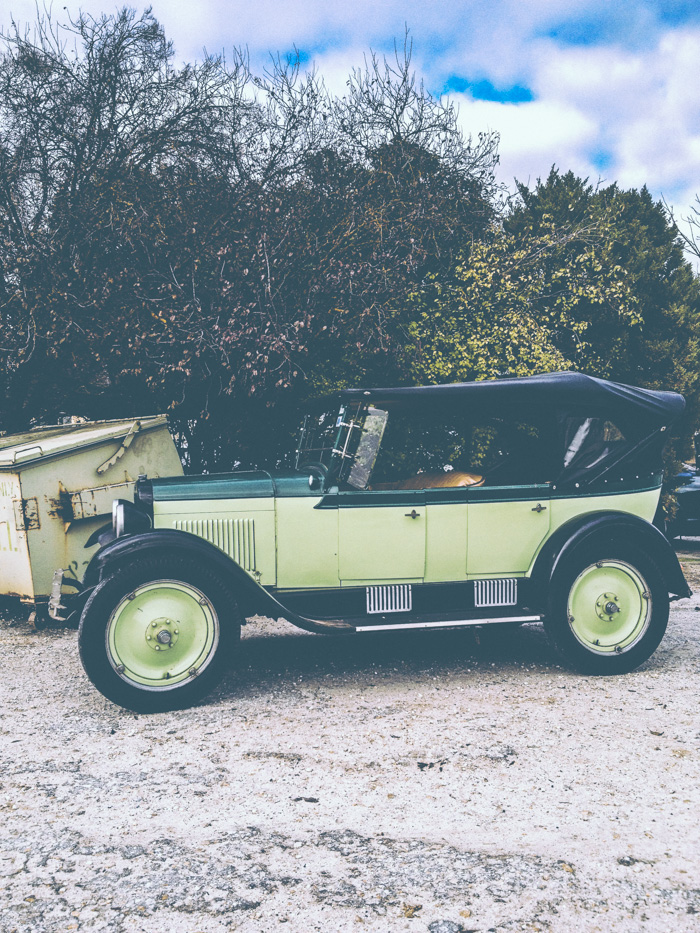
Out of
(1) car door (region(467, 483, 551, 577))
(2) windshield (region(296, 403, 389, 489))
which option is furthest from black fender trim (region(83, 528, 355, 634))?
(1) car door (region(467, 483, 551, 577))

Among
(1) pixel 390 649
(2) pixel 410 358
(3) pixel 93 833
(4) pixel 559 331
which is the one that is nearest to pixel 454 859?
(3) pixel 93 833

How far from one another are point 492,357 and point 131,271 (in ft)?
13.9

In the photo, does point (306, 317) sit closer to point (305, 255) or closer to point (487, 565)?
point (305, 255)

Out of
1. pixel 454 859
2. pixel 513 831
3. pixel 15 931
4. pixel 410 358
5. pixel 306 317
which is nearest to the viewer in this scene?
pixel 15 931

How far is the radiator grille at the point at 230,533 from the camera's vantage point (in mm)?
4680

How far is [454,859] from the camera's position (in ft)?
9.19

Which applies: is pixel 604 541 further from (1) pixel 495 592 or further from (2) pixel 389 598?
(2) pixel 389 598

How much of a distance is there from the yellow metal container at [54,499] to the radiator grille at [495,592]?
313 centimetres

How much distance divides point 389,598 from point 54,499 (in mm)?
2863

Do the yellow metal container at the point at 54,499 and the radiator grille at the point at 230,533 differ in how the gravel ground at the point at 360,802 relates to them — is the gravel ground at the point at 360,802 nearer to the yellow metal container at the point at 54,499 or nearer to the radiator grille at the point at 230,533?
the radiator grille at the point at 230,533

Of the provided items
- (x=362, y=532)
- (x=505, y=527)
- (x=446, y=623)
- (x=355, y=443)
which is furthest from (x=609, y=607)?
(x=355, y=443)

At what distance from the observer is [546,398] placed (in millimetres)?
4996

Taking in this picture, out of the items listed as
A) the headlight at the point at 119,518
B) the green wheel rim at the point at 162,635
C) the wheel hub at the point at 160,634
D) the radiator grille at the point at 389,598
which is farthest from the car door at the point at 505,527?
the headlight at the point at 119,518

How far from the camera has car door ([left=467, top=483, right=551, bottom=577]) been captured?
16.0ft
